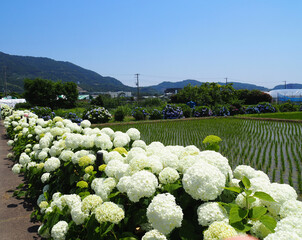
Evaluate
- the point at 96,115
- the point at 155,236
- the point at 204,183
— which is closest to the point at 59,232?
the point at 155,236

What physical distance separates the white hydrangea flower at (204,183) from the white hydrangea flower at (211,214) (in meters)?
0.08

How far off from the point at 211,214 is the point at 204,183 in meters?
0.20

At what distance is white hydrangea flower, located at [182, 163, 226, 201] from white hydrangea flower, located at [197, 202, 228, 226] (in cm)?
8

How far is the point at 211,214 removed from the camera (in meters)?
1.48

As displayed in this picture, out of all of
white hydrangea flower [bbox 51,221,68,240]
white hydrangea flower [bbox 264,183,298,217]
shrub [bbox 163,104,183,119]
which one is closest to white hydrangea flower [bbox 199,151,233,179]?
white hydrangea flower [bbox 264,183,298,217]

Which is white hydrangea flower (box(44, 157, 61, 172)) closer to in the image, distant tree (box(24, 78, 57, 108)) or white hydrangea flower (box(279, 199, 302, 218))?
white hydrangea flower (box(279, 199, 302, 218))

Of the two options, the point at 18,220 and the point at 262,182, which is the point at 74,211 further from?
the point at 18,220

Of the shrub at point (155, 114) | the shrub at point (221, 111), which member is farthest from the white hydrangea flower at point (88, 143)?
the shrub at point (221, 111)

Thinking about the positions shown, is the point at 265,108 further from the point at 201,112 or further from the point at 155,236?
the point at 155,236

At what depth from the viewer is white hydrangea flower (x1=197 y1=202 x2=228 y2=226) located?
147 cm

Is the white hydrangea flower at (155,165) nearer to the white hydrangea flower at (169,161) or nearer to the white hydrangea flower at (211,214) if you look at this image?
the white hydrangea flower at (169,161)

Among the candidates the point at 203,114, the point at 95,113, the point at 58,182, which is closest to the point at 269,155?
the point at 58,182

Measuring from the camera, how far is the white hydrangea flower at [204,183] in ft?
5.27

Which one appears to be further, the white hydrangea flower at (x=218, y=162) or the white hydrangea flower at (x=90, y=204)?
the white hydrangea flower at (x=90, y=204)
